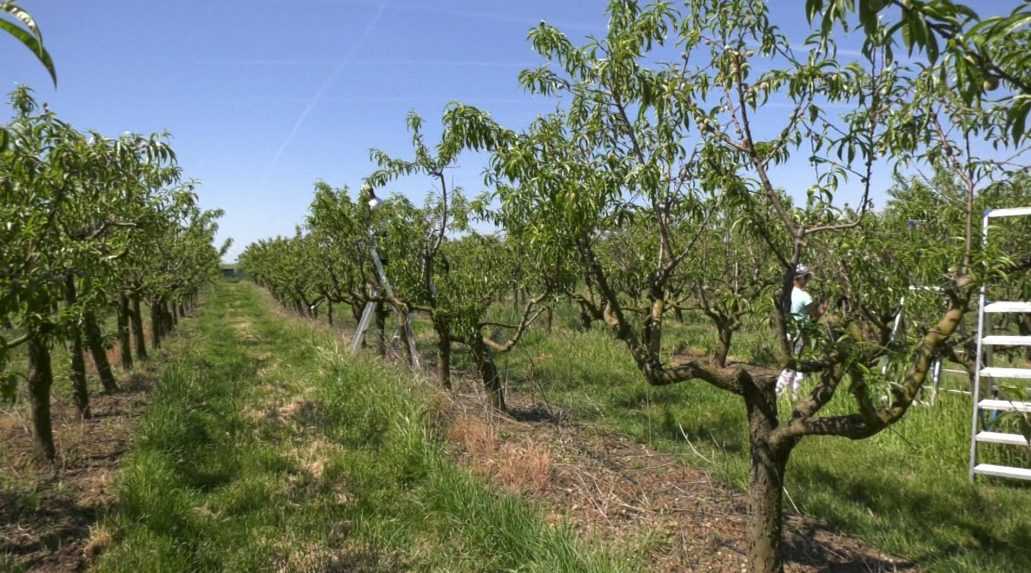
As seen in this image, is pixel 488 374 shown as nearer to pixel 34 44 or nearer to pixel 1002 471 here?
pixel 1002 471

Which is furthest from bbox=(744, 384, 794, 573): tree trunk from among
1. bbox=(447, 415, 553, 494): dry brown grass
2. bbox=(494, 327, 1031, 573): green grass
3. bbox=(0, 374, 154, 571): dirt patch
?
bbox=(0, 374, 154, 571): dirt patch

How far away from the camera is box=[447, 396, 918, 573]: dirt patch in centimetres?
391

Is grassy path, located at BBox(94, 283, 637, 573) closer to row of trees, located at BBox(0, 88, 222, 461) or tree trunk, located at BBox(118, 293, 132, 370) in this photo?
row of trees, located at BBox(0, 88, 222, 461)

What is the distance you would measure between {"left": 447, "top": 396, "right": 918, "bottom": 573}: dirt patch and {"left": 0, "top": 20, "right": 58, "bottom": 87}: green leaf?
3.63 metres

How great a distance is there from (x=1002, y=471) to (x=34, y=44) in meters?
6.50

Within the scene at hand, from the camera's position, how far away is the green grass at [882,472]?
424cm

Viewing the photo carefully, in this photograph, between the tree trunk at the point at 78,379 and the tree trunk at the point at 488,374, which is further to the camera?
the tree trunk at the point at 488,374

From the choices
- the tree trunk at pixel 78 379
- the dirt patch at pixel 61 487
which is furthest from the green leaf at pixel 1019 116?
the tree trunk at pixel 78 379

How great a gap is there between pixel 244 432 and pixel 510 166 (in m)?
4.99

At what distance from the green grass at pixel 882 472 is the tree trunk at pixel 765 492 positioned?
3.28 ft

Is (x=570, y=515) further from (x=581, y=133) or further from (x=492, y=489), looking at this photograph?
(x=581, y=133)

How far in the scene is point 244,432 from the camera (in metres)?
6.77

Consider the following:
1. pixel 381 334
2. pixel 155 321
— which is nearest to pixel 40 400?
pixel 381 334

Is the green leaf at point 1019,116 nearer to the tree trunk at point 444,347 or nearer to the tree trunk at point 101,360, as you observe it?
the tree trunk at point 444,347
